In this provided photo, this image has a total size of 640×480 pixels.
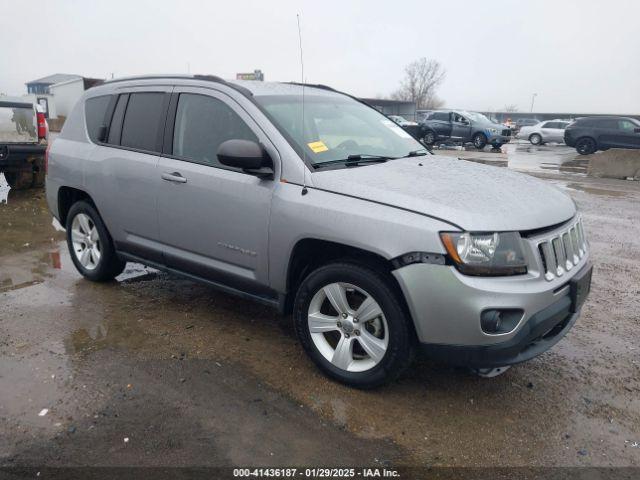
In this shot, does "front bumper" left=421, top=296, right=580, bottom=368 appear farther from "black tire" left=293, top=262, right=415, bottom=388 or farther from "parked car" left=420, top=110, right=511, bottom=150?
"parked car" left=420, top=110, right=511, bottom=150

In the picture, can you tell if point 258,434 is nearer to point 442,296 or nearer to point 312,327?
point 312,327

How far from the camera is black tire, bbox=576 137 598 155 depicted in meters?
22.6

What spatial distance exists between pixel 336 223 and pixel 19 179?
9.43m

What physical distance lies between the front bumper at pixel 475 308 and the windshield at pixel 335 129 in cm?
115

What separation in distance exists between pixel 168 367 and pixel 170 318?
856 mm

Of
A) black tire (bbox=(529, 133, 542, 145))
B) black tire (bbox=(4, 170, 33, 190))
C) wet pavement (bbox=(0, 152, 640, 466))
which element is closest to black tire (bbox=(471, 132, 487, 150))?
black tire (bbox=(529, 133, 542, 145))

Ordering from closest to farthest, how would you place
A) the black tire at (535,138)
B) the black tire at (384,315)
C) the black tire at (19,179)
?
the black tire at (384,315)
the black tire at (19,179)
the black tire at (535,138)

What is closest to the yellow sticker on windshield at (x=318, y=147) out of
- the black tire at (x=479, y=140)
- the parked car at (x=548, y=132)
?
the black tire at (x=479, y=140)

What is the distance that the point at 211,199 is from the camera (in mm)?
3752

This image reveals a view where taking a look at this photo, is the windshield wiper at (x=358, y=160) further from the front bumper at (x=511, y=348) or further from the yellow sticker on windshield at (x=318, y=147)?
the front bumper at (x=511, y=348)

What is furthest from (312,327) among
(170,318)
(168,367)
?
(170,318)

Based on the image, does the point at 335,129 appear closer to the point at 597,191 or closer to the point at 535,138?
the point at 597,191

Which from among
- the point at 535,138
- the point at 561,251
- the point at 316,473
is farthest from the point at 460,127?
the point at 316,473

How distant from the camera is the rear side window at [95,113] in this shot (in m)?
4.84
